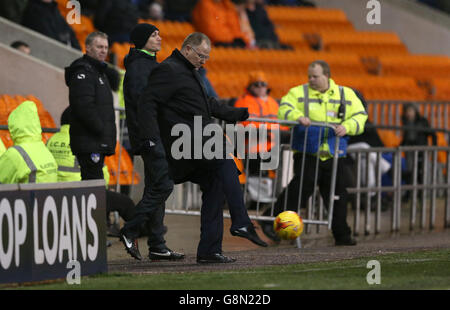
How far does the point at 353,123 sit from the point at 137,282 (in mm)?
4856

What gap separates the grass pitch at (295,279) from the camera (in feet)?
25.4

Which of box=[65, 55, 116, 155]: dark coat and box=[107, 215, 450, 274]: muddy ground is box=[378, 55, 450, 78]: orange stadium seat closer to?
box=[107, 215, 450, 274]: muddy ground

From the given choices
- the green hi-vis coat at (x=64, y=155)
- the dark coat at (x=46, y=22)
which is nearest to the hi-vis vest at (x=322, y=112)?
the green hi-vis coat at (x=64, y=155)

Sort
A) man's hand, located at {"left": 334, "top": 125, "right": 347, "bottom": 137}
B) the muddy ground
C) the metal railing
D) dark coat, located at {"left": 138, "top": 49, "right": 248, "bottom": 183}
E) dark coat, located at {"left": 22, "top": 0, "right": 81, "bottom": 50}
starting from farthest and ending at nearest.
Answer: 1. dark coat, located at {"left": 22, "top": 0, "right": 81, "bottom": 50}
2. the metal railing
3. man's hand, located at {"left": 334, "top": 125, "right": 347, "bottom": 137}
4. the muddy ground
5. dark coat, located at {"left": 138, "top": 49, "right": 248, "bottom": 183}

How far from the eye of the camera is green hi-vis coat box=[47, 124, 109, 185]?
11484mm

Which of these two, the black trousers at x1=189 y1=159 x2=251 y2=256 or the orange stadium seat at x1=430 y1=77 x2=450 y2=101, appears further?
the orange stadium seat at x1=430 y1=77 x2=450 y2=101

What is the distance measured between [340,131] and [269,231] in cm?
147

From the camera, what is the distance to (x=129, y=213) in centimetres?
1145

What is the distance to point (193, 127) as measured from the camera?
31.1 ft

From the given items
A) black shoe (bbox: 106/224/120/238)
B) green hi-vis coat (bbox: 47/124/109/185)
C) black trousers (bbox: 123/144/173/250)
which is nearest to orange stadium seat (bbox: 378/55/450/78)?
black shoe (bbox: 106/224/120/238)

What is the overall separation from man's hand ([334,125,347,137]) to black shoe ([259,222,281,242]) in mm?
1373

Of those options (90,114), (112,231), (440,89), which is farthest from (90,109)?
(440,89)

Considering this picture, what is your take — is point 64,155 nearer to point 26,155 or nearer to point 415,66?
point 26,155

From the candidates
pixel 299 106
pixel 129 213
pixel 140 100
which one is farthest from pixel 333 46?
pixel 140 100
